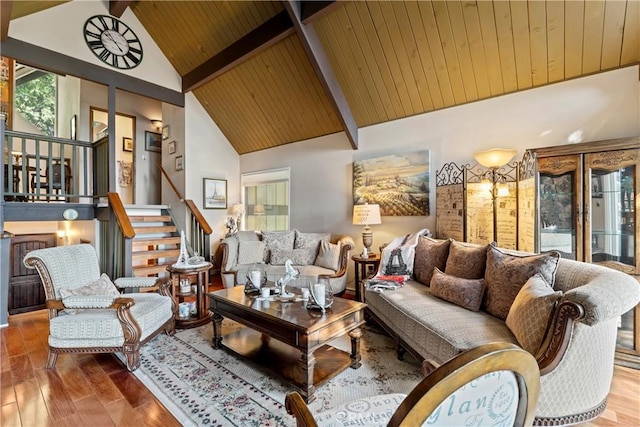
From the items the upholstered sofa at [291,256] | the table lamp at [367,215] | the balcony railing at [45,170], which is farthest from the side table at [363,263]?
the balcony railing at [45,170]

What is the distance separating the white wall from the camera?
2.71 m

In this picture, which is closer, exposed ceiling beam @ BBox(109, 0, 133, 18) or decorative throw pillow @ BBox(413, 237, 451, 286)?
decorative throw pillow @ BBox(413, 237, 451, 286)

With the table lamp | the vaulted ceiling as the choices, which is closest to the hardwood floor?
the table lamp

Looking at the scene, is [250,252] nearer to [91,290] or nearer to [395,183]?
[91,290]

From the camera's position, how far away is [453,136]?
363cm

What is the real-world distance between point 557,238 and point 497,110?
153cm

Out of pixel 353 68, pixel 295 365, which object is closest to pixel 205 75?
pixel 353 68

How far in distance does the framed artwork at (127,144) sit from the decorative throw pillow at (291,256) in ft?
15.6

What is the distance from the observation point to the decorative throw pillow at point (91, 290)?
239cm

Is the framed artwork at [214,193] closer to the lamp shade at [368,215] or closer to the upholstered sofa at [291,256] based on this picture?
the upholstered sofa at [291,256]

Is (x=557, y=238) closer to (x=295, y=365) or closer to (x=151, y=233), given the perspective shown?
(x=295, y=365)

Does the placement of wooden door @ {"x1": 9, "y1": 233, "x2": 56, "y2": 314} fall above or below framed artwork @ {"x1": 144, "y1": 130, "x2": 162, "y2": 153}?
below

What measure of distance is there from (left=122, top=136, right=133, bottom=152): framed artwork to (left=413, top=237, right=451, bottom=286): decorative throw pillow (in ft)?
22.1

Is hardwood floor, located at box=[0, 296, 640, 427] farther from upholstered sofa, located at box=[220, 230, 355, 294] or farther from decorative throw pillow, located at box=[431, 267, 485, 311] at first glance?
upholstered sofa, located at box=[220, 230, 355, 294]
